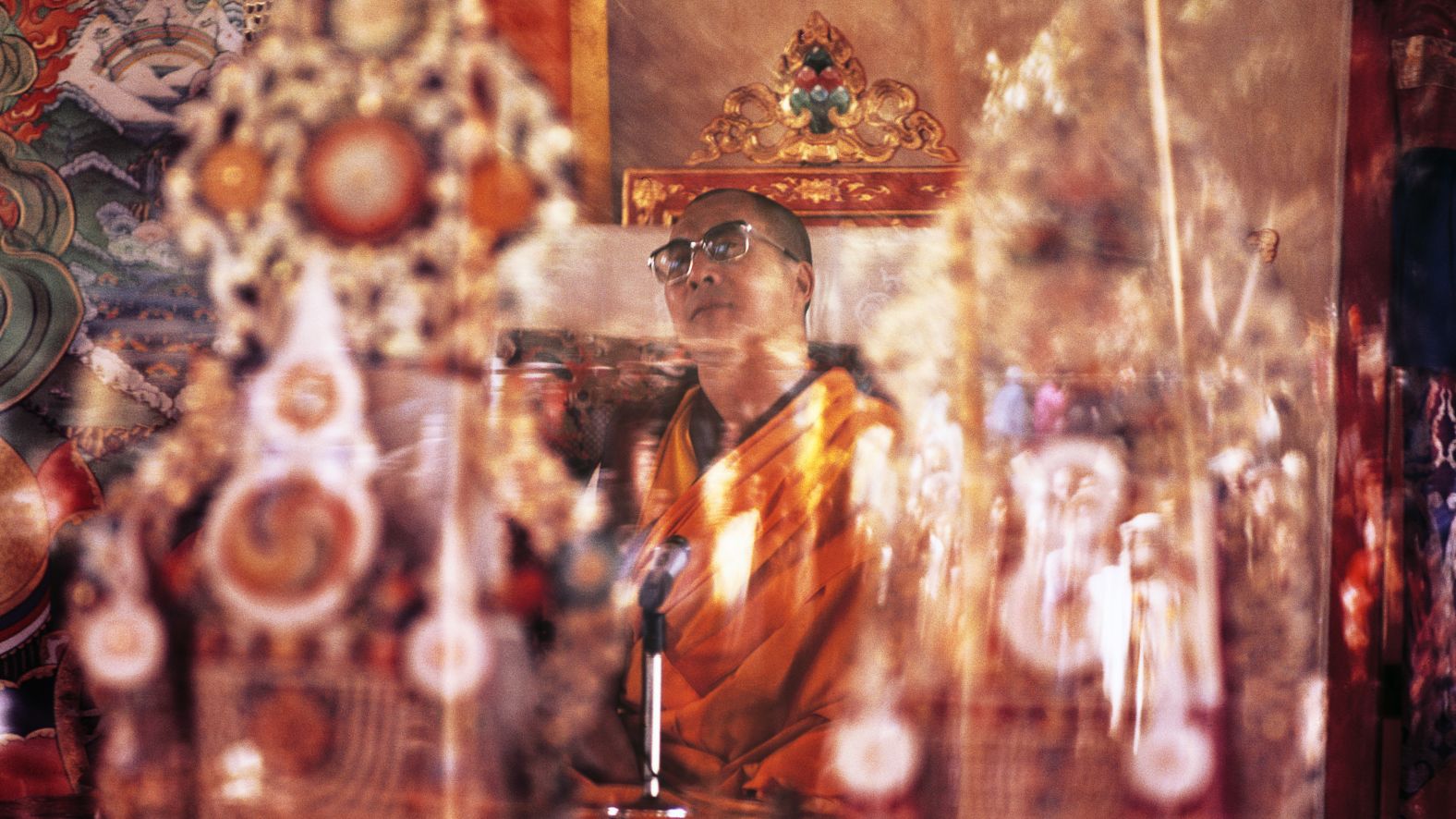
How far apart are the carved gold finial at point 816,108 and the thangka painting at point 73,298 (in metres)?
1.09

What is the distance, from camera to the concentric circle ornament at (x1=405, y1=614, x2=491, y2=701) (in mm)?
2641

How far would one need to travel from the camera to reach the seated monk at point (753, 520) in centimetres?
263

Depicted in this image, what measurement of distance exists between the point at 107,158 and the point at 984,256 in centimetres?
183

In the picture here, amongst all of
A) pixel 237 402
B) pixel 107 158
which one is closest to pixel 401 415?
pixel 237 402

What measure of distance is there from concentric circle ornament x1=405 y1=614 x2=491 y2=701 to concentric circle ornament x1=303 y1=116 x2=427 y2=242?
2.64 feet

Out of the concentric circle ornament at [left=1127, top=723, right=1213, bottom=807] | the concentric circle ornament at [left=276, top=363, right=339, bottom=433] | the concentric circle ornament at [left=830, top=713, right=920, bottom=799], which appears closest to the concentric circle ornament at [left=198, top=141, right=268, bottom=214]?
the concentric circle ornament at [left=276, top=363, right=339, bottom=433]

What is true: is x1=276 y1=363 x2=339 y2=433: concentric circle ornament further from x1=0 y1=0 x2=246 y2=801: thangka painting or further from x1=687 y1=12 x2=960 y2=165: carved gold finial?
x1=687 y1=12 x2=960 y2=165: carved gold finial

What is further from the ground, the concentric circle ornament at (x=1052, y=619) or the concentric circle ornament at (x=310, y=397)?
the concentric circle ornament at (x=310, y=397)

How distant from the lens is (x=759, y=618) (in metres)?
2.64

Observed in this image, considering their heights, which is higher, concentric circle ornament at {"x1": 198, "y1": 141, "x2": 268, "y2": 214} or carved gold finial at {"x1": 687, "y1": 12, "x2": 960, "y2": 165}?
carved gold finial at {"x1": 687, "y1": 12, "x2": 960, "y2": 165}

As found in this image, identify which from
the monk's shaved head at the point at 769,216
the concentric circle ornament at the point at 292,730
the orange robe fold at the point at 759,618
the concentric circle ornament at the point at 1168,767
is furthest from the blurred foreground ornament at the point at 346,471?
the concentric circle ornament at the point at 1168,767

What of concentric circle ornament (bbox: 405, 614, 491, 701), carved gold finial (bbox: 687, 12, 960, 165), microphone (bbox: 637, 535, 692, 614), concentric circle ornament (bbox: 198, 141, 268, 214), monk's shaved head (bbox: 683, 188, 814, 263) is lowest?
concentric circle ornament (bbox: 405, 614, 491, 701)

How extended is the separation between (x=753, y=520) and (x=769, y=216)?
2.05 feet

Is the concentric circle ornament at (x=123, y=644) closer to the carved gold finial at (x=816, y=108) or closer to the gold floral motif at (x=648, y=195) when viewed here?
the gold floral motif at (x=648, y=195)
